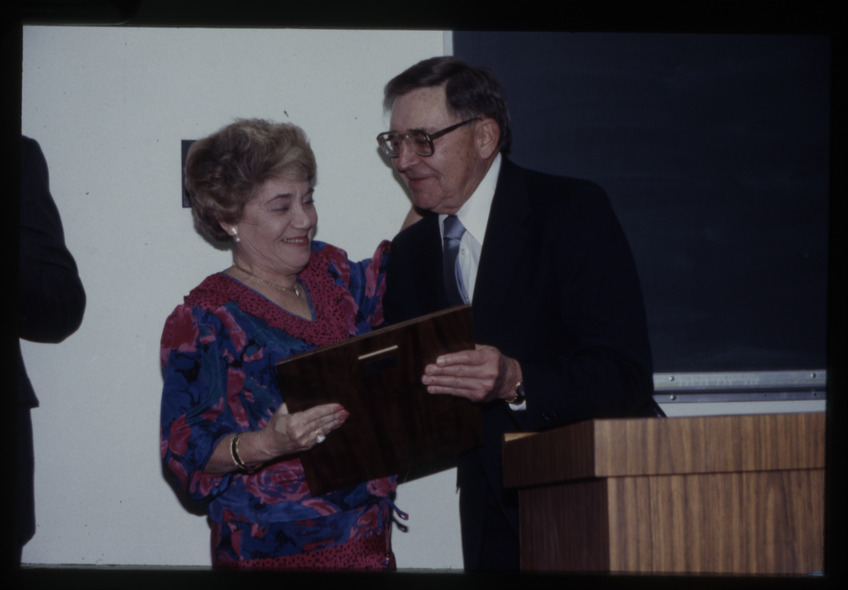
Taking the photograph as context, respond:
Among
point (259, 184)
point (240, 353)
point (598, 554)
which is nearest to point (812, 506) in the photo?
point (598, 554)

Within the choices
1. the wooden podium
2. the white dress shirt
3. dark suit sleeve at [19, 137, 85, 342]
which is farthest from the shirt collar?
dark suit sleeve at [19, 137, 85, 342]

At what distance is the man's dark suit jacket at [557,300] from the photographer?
1857 millimetres

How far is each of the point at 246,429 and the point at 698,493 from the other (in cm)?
107

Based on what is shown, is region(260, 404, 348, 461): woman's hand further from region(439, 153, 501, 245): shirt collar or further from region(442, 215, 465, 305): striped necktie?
region(439, 153, 501, 245): shirt collar

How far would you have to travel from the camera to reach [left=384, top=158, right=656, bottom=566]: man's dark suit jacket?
186 centimetres

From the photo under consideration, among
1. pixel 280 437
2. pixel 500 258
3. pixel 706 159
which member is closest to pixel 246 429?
pixel 280 437

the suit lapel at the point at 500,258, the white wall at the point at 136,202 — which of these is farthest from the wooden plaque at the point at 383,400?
the white wall at the point at 136,202

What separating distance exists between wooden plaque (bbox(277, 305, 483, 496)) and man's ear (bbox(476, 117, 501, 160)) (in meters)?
0.65

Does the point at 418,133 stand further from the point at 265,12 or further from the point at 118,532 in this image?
the point at 118,532

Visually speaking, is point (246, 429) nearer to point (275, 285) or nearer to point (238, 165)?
point (275, 285)

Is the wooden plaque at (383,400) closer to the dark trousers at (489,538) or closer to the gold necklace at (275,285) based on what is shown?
the dark trousers at (489,538)

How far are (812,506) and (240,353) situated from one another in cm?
128

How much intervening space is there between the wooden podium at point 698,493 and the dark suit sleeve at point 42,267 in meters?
1.57

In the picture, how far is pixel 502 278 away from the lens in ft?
6.35
